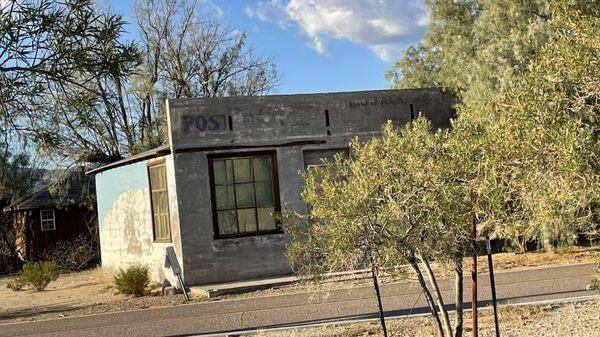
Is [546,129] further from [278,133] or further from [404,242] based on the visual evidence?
[278,133]

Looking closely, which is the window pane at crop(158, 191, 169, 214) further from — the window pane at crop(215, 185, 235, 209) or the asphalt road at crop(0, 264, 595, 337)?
the asphalt road at crop(0, 264, 595, 337)

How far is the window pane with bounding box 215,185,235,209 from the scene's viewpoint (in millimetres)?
16438

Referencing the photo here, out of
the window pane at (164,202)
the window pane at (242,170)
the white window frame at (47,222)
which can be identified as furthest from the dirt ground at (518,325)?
the white window frame at (47,222)

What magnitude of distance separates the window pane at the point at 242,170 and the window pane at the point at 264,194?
33 centimetres

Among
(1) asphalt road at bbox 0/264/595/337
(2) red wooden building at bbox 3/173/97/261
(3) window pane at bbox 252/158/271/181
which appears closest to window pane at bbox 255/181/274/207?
(3) window pane at bbox 252/158/271/181

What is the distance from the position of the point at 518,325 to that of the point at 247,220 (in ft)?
29.8

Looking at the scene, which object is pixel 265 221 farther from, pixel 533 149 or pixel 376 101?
pixel 533 149

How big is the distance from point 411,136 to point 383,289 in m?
8.26

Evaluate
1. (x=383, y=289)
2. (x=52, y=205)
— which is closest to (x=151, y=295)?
(x=383, y=289)

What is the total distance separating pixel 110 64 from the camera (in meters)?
7.28

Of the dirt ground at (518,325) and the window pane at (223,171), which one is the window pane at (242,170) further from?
the dirt ground at (518,325)

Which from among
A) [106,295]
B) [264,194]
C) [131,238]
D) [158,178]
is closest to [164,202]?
[158,178]

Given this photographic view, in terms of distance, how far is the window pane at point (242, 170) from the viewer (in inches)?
655

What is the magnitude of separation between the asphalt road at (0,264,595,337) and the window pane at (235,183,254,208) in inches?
138
